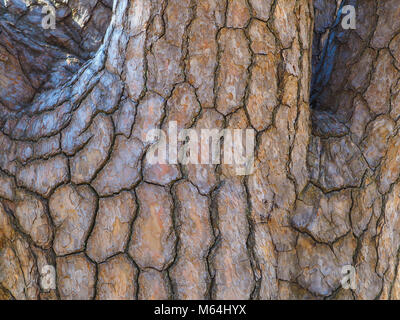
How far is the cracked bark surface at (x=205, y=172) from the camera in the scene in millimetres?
980

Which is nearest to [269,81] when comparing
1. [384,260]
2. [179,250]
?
[179,250]

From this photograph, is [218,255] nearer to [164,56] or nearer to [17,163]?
[164,56]

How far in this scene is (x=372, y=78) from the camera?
3.76 ft

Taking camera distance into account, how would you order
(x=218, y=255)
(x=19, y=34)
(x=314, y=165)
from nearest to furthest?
(x=218, y=255) < (x=314, y=165) < (x=19, y=34)

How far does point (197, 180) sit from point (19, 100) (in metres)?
0.62

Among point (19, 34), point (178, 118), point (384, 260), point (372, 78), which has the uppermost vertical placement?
point (19, 34)

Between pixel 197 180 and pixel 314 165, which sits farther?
pixel 314 165

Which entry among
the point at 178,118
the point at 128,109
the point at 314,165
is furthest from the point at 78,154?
the point at 314,165

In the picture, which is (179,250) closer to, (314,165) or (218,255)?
(218,255)

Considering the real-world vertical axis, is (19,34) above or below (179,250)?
above

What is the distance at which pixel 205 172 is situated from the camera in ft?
3.24

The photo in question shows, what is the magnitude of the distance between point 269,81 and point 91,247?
0.63 m

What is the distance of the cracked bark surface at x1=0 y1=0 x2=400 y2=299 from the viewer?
0.98 m

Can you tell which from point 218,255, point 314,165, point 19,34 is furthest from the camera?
point 19,34
